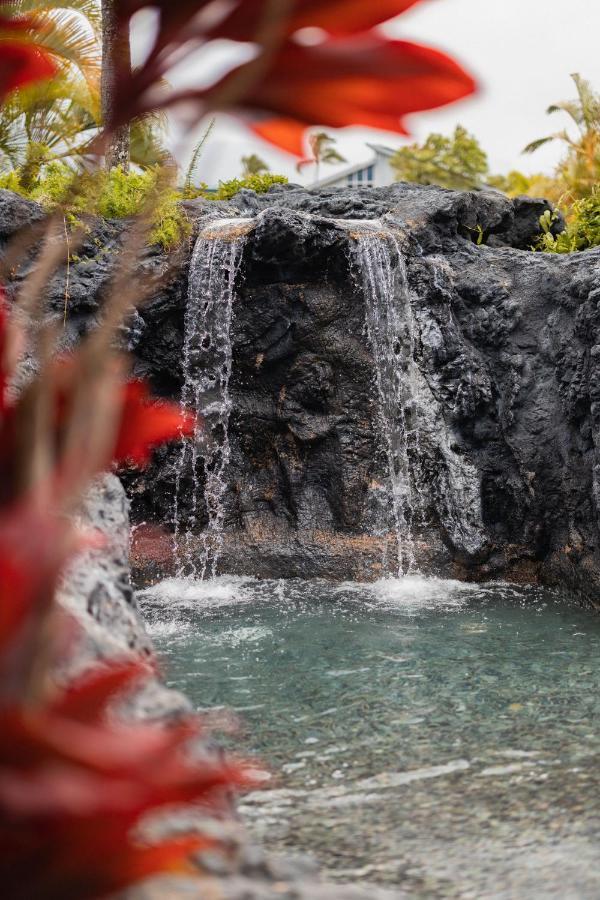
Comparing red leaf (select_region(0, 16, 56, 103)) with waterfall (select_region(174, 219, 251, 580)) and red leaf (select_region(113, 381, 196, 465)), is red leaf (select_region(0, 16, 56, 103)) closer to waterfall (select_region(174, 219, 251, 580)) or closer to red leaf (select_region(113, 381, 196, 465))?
red leaf (select_region(113, 381, 196, 465))

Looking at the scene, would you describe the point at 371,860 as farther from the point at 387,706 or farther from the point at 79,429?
the point at 79,429

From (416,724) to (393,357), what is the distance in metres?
5.29

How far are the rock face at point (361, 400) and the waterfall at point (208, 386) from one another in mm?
86

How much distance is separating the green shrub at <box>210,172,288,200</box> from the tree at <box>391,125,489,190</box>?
26.7 m

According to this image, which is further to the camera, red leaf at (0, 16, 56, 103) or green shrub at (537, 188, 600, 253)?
green shrub at (537, 188, 600, 253)

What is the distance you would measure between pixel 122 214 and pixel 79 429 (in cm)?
969

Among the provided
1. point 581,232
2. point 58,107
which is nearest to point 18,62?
point 58,107

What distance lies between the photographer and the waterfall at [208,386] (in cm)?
909

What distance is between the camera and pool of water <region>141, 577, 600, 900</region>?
303cm

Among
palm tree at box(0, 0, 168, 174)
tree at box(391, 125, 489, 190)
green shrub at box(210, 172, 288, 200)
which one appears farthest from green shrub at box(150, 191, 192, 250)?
tree at box(391, 125, 489, 190)

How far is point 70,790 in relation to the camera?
20.1 inches

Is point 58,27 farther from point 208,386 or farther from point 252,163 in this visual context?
point 208,386

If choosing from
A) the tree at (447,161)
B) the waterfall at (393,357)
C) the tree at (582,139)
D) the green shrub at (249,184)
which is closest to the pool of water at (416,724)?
the waterfall at (393,357)

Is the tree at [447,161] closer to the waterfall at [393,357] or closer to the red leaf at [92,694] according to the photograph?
the waterfall at [393,357]
